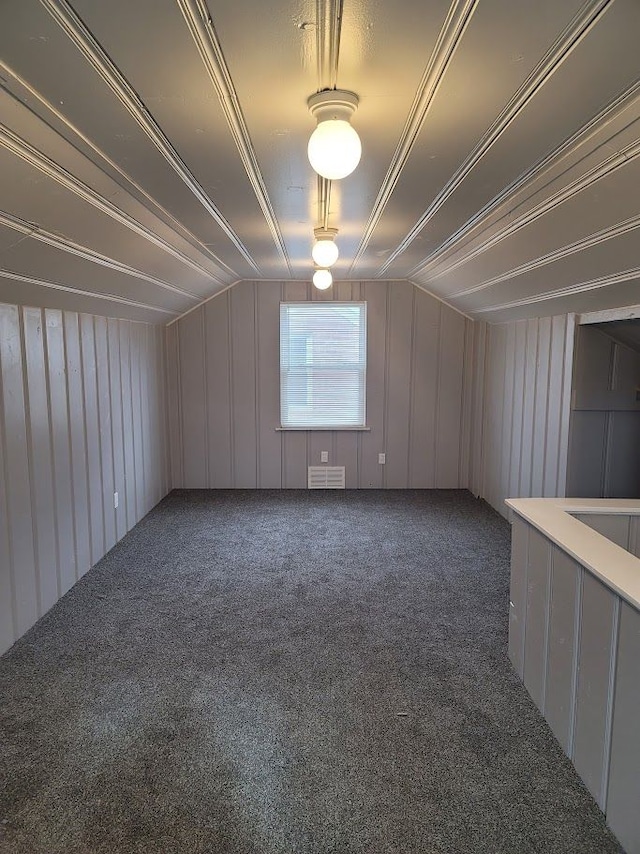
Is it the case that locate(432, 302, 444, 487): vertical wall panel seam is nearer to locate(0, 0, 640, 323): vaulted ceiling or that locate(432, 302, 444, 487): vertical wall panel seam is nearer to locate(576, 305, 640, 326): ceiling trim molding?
locate(576, 305, 640, 326): ceiling trim molding

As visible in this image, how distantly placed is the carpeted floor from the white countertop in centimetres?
79

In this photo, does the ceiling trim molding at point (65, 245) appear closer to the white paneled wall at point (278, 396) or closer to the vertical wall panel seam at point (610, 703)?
the white paneled wall at point (278, 396)

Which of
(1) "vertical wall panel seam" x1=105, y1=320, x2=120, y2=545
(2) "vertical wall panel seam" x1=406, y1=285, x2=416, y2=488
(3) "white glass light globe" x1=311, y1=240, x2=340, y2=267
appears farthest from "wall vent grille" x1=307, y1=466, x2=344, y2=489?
(3) "white glass light globe" x1=311, y1=240, x2=340, y2=267

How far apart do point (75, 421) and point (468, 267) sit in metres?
2.88

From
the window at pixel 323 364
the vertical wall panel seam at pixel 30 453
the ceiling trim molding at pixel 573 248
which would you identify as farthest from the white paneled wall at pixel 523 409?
the vertical wall panel seam at pixel 30 453

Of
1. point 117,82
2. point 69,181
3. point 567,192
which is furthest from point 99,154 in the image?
point 567,192

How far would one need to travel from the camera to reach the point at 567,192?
2.04m

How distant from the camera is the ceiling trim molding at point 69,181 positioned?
1.54 m

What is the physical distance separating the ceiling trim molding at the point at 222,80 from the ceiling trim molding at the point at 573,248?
1433 millimetres

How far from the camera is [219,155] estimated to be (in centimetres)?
194

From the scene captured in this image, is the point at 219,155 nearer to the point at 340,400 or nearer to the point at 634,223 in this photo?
the point at 634,223

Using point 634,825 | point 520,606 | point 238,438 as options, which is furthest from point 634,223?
point 238,438

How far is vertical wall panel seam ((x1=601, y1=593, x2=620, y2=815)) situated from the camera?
64.6 inches

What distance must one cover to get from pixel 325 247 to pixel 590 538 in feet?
6.60
